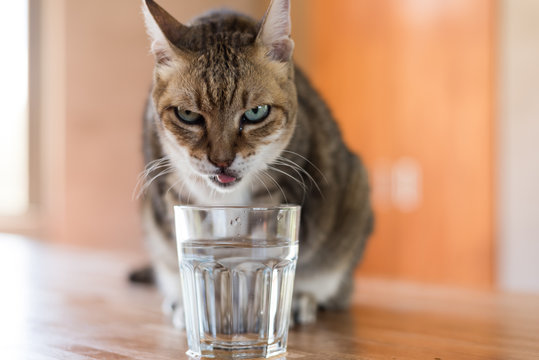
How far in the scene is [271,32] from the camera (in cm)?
96

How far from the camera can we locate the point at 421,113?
11.1 feet

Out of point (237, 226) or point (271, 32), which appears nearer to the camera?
point (237, 226)

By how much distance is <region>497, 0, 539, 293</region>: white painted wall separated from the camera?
2963mm

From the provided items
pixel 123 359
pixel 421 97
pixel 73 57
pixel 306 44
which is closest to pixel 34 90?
pixel 73 57

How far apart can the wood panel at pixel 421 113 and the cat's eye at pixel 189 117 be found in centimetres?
248

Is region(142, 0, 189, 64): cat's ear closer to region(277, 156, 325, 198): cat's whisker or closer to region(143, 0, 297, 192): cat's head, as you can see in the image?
region(143, 0, 297, 192): cat's head

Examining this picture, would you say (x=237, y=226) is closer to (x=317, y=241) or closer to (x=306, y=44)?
(x=317, y=241)

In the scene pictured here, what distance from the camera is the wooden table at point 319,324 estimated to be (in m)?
0.78

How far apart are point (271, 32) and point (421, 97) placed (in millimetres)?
2564

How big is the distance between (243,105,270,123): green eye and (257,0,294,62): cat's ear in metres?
0.09

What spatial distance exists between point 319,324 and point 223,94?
1.28 feet

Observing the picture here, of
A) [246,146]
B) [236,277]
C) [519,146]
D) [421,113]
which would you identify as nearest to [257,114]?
[246,146]

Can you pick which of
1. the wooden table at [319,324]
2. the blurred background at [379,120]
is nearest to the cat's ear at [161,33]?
the wooden table at [319,324]

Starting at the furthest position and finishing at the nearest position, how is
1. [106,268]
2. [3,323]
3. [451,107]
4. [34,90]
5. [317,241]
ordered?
[34,90] → [451,107] → [106,268] → [317,241] → [3,323]
